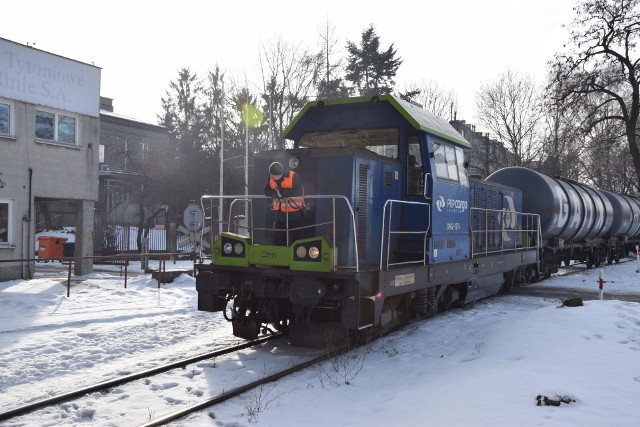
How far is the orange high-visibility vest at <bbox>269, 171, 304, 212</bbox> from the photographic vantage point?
23.0 feet

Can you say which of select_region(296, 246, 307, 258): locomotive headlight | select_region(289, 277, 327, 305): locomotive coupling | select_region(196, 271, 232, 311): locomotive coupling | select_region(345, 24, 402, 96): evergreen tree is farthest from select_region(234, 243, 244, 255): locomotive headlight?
select_region(345, 24, 402, 96): evergreen tree

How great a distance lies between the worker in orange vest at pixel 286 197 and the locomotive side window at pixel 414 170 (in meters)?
1.92

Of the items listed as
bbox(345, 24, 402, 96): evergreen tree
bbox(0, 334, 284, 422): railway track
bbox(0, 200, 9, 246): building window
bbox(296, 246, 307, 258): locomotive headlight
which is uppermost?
bbox(345, 24, 402, 96): evergreen tree

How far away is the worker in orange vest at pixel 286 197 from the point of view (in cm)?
699

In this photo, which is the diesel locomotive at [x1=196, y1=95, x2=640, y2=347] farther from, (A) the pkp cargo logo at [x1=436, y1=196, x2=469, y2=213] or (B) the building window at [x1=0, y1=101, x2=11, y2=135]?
(B) the building window at [x1=0, y1=101, x2=11, y2=135]

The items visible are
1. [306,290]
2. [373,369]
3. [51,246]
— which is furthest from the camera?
[51,246]

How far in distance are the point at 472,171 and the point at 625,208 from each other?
1583 centimetres

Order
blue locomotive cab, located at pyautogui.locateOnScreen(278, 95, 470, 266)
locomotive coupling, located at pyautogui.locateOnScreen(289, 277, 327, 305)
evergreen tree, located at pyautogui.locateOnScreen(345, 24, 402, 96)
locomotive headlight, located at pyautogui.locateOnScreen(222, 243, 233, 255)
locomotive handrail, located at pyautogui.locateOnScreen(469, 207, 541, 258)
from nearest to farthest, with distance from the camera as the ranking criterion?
locomotive coupling, located at pyautogui.locateOnScreen(289, 277, 327, 305)
blue locomotive cab, located at pyautogui.locateOnScreen(278, 95, 470, 266)
locomotive headlight, located at pyautogui.locateOnScreen(222, 243, 233, 255)
locomotive handrail, located at pyautogui.locateOnScreen(469, 207, 541, 258)
evergreen tree, located at pyautogui.locateOnScreen(345, 24, 402, 96)

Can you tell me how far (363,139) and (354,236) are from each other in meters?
2.26

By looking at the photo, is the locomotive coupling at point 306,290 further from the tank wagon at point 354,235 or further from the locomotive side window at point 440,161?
the locomotive side window at point 440,161

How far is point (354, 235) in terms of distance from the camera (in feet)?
22.0

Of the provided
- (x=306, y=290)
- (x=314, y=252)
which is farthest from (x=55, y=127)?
(x=306, y=290)

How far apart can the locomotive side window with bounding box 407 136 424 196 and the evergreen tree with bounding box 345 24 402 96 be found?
114ft

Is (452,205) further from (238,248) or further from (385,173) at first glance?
(238,248)
